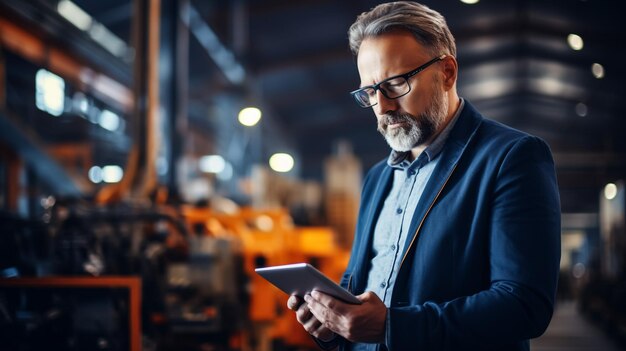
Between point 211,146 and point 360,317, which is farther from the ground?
point 211,146

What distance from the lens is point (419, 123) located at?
6.16ft

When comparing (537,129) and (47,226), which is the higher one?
(537,129)

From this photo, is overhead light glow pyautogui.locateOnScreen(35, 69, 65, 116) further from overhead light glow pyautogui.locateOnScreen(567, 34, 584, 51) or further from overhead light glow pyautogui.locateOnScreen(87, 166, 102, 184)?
overhead light glow pyautogui.locateOnScreen(567, 34, 584, 51)

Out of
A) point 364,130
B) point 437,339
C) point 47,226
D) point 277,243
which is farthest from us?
point 364,130

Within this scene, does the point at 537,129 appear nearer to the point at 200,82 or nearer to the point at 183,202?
the point at 200,82

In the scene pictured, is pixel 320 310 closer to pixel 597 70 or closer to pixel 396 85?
pixel 396 85

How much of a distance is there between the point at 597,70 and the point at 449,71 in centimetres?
1372

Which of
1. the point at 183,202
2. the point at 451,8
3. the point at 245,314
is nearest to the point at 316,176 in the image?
the point at 451,8

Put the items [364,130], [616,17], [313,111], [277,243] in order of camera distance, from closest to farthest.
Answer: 1. [277,243]
2. [616,17]
3. [313,111]
4. [364,130]

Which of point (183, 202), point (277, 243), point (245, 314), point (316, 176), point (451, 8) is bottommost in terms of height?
point (245, 314)

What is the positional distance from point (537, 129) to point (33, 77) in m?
16.1

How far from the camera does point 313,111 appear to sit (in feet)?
63.6

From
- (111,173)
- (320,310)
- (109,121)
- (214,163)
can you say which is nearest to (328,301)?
(320,310)

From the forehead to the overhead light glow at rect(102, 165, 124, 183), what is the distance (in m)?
11.2
